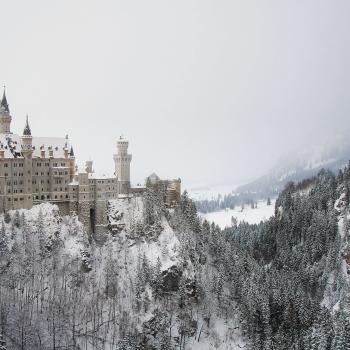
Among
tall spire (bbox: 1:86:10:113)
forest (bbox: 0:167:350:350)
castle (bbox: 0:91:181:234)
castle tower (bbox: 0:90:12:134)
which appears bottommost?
forest (bbox: 0:167:350:350)

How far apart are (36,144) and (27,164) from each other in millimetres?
8452

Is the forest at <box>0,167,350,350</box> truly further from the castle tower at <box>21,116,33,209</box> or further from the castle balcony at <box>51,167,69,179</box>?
the castle balcony at <box>51,167,69,179</box>

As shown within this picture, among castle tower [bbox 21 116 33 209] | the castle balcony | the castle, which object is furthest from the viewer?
the castle balcony

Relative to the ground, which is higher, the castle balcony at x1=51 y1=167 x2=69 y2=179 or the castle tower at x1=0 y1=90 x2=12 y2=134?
→ the castle tower at x1=0 y1=90 x2=12 y2=134

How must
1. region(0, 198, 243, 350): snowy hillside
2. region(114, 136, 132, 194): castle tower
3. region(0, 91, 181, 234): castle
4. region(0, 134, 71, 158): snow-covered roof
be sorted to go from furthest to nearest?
1. region(114, 136, 132, 194): castle tower
2. region(0, 134, 71, 158): snow-covered roof
3. region(0, 91, 181, 234): castle
4. region(0, 198, 243, 350): snowy hillside

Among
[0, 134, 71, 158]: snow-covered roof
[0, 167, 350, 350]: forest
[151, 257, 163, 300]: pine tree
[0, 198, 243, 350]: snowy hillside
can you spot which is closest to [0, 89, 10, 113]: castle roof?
[0, 134, 71, 158]: snow-covered roof

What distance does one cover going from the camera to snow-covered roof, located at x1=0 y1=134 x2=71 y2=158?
132 meters

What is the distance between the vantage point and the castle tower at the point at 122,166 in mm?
145875

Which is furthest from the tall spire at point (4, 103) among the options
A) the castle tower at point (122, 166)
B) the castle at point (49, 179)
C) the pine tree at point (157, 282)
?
the pine tree at point (157, 282)

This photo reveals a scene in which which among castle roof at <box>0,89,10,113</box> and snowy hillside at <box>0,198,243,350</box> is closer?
snowy hillside at <box>0,198,243,350</box>

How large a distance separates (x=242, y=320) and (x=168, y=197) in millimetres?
46181

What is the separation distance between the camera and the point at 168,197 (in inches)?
6073

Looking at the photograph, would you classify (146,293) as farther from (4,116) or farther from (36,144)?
(4,116)

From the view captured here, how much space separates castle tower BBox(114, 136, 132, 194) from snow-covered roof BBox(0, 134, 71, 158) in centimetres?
1547
